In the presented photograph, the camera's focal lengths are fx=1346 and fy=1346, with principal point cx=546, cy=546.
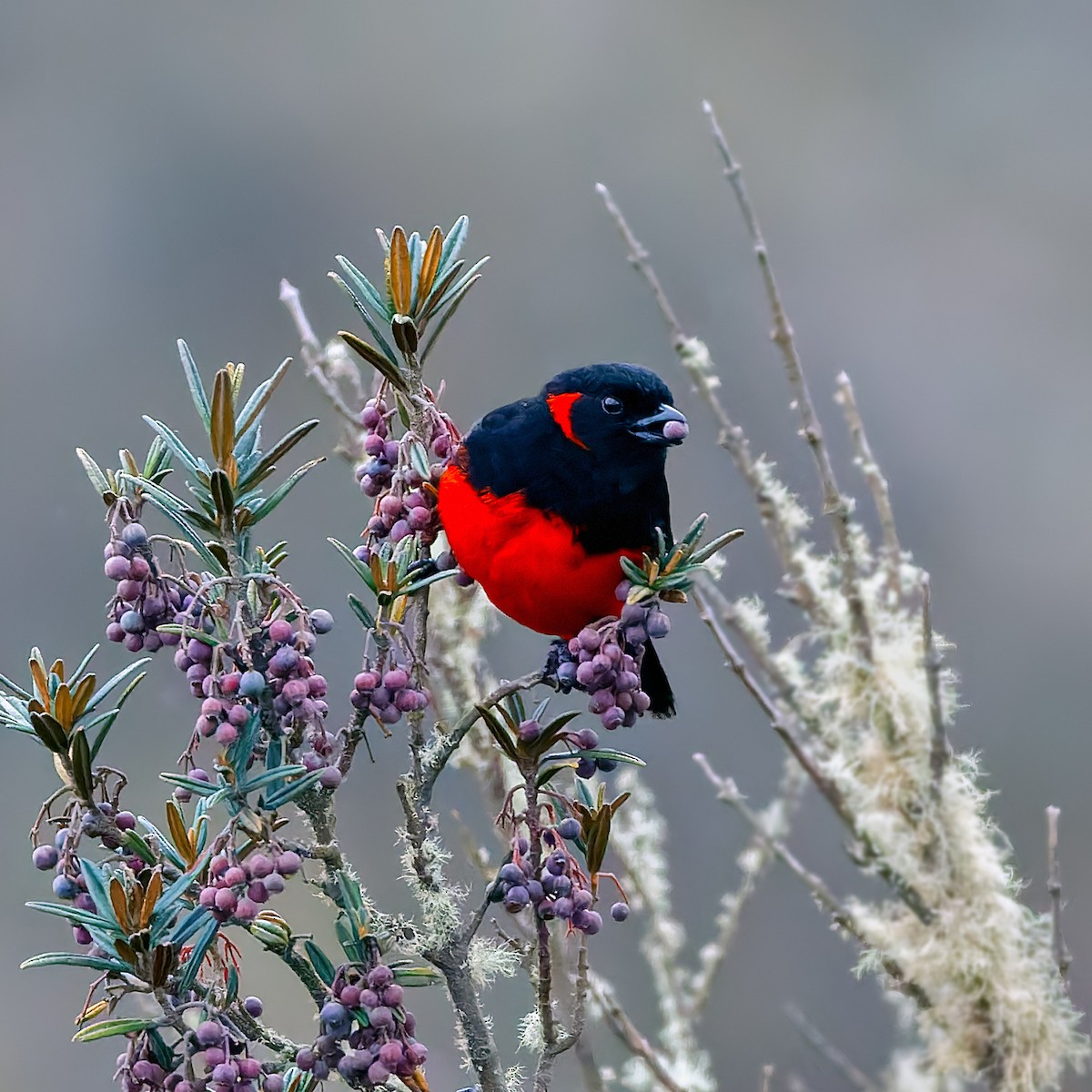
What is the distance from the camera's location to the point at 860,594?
1999mm

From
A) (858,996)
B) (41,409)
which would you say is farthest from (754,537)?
(41,409)

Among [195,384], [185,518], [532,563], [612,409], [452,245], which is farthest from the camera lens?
[612,409]

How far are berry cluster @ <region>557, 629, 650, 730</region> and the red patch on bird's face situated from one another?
504 millimetres

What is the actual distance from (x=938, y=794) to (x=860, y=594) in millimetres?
315

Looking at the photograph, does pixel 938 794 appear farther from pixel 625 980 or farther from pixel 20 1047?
pixel 20 1047

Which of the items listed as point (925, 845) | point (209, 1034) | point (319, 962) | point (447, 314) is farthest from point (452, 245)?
point (925, 845)

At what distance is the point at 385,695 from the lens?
128 centimetres

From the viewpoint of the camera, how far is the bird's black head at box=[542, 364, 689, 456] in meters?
1.83

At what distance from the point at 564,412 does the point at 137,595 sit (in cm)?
79

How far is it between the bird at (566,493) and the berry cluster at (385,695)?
396 millimetres

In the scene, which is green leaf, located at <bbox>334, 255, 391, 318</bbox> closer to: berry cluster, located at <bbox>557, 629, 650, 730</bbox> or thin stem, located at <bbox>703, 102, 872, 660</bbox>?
berry cluster, located at <bbox>557, 629, 650, 730</bbox>

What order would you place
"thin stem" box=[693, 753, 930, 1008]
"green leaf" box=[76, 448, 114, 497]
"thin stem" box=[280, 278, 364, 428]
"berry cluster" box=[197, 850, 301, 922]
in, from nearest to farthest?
"berry cluster" box=[197, 850, 301, 922] → "green leaf" box=[76, 448, 114, 497] → "thin stem" box=[693, 753, 930, 1008] → "thin stem" box=[280, 278, 364, 428]

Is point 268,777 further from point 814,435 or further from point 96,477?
point 814,435

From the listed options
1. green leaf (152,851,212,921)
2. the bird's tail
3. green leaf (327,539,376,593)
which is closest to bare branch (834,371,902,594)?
the bird's tail
